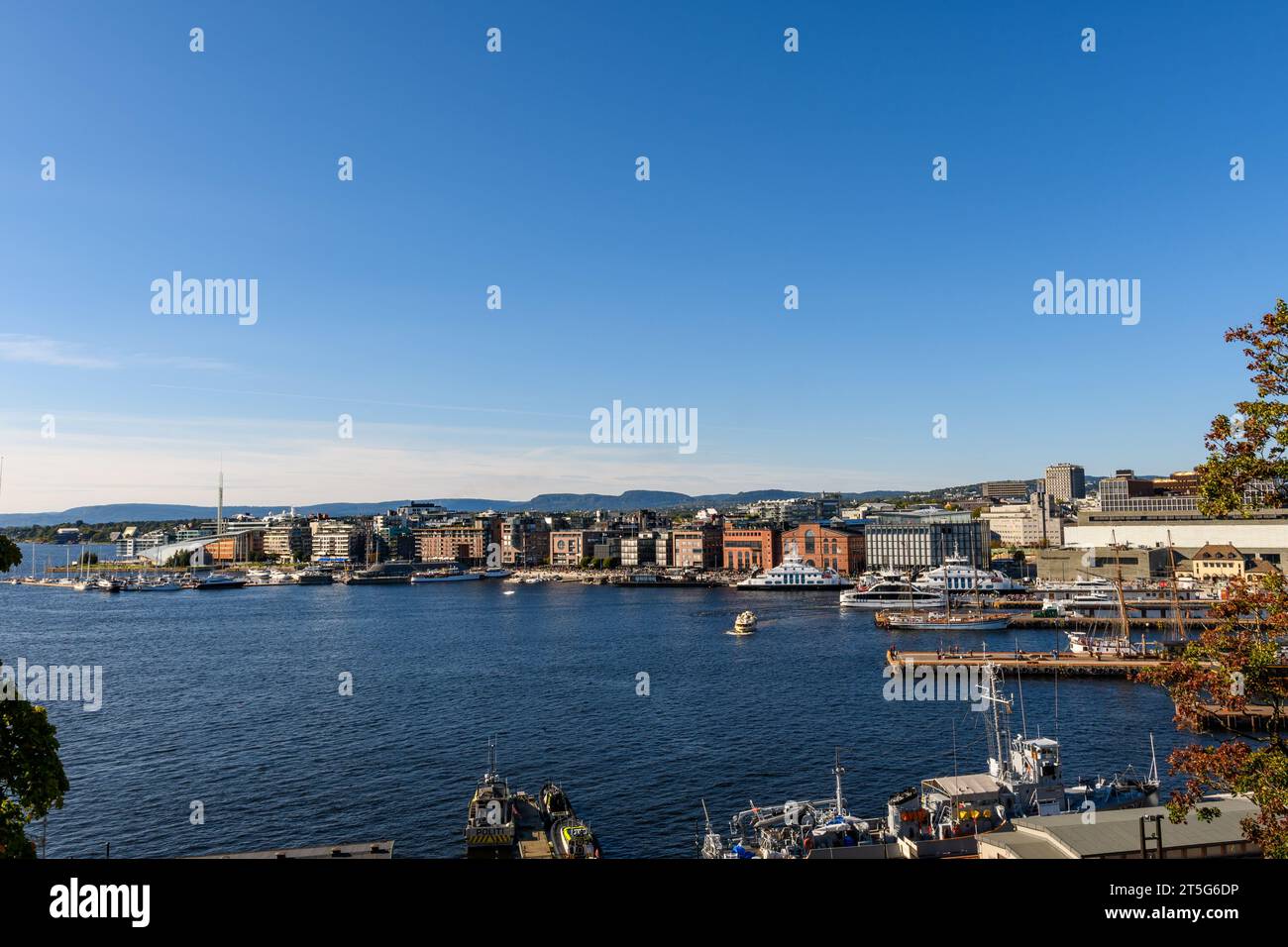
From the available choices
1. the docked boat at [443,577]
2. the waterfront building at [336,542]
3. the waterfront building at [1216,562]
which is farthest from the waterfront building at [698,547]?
the waterfront building at [1216,562]

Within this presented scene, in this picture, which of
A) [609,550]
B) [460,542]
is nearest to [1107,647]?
[609,550]

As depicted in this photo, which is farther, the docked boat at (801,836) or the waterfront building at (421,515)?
the waterfront building at (421,515)

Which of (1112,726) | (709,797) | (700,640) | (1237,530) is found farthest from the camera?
(1237,530)

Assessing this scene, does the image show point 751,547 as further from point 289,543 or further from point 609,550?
point 289,543

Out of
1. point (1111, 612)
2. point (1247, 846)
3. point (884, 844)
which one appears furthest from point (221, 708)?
point (1111, 612)

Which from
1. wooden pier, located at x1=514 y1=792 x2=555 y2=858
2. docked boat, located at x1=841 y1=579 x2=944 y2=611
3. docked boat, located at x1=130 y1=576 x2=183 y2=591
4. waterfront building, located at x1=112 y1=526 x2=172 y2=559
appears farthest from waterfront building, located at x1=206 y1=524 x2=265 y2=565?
wooden pier, located at x1=514 y1=792 x2=555 y2=858

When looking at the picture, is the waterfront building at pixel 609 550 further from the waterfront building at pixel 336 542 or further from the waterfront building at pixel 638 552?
the waterfront building at pixel 336 542
